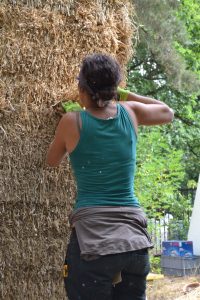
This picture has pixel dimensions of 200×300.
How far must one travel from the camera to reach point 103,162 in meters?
2.34

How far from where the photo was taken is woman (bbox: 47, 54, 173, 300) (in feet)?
7.41

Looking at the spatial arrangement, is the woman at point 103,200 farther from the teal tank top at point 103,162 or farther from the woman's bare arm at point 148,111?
the woman's bare arm at point 148,111

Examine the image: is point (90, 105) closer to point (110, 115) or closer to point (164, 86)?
point (110, 115)

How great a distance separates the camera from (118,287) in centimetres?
236

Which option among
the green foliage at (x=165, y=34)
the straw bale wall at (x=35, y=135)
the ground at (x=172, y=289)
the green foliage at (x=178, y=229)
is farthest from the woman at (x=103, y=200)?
the green foliage at (x=178, y=229)

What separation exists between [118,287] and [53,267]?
96cm

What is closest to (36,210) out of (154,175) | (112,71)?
(112,71)

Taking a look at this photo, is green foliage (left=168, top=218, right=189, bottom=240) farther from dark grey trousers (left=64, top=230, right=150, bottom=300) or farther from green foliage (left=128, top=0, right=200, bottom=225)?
dark grey trousers (left=64, top=230, right=150, bottom=300)

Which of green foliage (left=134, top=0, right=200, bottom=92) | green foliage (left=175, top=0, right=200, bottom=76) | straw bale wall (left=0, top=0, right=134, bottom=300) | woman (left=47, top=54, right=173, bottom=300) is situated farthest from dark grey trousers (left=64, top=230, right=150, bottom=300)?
green foliage (left=175, top=0, right=200, bottom=76)

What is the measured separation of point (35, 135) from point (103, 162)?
929 millimetres

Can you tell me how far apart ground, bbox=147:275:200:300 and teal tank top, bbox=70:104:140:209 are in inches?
142

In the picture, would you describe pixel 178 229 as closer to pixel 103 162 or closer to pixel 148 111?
pixel 148 111

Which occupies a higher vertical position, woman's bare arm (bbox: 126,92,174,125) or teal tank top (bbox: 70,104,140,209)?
woman's bare arm (bbox: 126,92,174,125)

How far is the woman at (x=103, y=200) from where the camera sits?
226 cm
